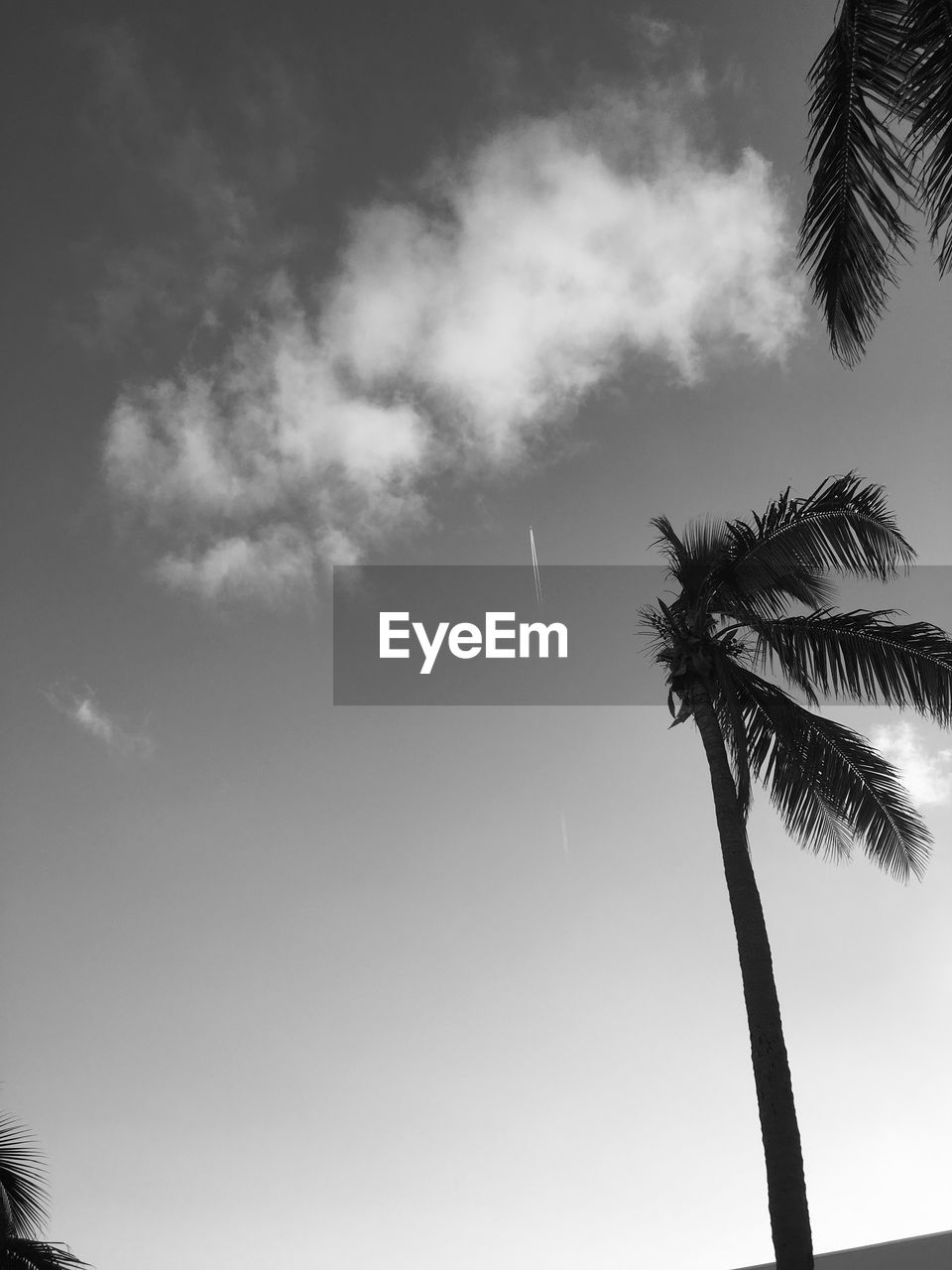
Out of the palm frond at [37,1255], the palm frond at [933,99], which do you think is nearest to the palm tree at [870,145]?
the palm frond at [933,99]

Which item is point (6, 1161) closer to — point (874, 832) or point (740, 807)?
point (740, 807)

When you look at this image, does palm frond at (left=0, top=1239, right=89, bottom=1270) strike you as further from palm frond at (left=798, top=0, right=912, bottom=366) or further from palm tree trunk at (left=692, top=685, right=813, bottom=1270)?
palm frond at (left=798, top=0, right=912, bottom=366)

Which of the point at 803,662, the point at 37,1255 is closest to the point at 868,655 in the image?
the point at 803,662

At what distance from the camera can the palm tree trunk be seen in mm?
9484

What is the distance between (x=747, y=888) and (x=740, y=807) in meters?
1.28

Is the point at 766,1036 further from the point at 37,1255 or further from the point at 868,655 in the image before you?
the point at 37,1255

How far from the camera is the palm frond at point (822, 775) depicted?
1308 centimetres

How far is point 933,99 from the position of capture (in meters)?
7.11

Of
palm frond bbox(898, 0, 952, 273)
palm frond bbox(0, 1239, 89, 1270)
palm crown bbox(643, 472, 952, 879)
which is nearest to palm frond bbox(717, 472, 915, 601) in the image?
palm crown bbox(643, 472, 952, 879)

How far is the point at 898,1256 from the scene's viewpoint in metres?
18.4

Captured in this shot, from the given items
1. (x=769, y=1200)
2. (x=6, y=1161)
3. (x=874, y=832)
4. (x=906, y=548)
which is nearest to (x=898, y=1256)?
(x=874, y=832)

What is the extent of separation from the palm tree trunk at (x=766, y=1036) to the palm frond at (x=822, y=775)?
1.02 metres

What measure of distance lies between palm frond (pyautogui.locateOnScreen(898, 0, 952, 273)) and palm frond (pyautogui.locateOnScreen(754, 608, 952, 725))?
20.2 ft

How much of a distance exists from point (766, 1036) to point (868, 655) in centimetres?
502
